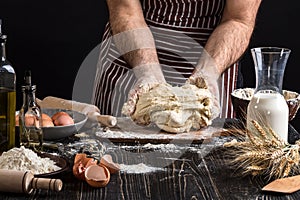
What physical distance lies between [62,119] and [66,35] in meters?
1.73

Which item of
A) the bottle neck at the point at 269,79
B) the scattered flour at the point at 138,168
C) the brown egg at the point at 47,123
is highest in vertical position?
the bottle neck at the point at 269,79

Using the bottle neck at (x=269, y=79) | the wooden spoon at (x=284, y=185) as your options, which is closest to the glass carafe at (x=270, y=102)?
the bottle neck at (x=269, y=79)

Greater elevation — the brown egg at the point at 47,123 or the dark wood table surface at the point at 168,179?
the brown egg at the point at 47,123

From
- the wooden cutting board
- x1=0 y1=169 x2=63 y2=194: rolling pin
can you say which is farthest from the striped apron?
x1=0 y1=169 x2=63 y2=194: rolling pin

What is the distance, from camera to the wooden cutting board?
215 cm

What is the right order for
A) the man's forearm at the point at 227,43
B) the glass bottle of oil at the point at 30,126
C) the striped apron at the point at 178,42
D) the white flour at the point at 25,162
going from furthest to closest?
the striped apron at the point at 178,42 < the man's forearm at the point at 227,43 < the glass bottle of oil at the point at 30,126 < the white flour at the point at 25,162

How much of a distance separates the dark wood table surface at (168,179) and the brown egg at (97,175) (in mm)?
14

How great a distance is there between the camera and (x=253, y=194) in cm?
170

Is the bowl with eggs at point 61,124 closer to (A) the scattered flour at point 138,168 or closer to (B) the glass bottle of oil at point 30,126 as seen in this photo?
(B) the glass bottle of oil at point 30,126

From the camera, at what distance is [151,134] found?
2.22 metres

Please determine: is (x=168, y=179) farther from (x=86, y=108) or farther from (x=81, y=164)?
(x=86, y=108)

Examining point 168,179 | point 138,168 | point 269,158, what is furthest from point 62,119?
point 269,158

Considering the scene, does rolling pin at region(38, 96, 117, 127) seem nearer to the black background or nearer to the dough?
the dough

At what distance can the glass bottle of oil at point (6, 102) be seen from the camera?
1.96 meters
